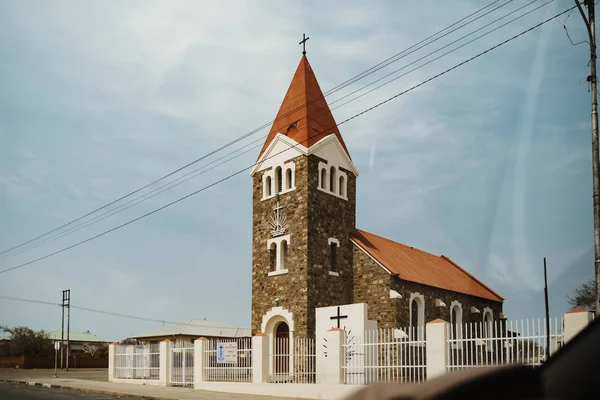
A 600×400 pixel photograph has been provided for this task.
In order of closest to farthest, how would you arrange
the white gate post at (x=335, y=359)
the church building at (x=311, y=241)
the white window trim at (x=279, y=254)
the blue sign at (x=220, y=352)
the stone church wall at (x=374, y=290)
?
the white gate post at (x=335, y=359) < the blue sign at (x=220, y=352) < the church building at (x=311, y=241) < the stone church wall at (x=374, y=290) < the white window trim at (x=279, y=254)

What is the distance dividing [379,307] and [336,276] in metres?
2.76

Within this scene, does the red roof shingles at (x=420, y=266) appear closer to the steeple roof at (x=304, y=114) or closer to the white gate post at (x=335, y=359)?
the steeple roof at (x=304, y=114)

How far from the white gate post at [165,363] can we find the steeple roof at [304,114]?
1197cm

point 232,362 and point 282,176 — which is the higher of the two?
point 282,176

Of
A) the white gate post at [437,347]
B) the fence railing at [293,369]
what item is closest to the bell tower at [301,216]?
the fence railing at [293,369]

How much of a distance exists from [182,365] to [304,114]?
14582 mm

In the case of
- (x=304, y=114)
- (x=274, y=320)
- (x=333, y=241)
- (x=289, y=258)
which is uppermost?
(x=304, y=114)

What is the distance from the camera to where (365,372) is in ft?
65.8

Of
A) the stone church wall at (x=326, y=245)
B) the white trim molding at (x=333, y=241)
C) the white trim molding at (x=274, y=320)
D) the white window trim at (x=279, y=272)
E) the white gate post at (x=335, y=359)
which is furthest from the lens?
the white trim molding at (x=333, y=241)

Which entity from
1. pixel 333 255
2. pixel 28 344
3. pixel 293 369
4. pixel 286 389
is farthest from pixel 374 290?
pixel 28 344

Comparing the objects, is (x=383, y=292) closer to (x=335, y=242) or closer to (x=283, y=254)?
(x=335, y=242)

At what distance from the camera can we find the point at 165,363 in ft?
89.6

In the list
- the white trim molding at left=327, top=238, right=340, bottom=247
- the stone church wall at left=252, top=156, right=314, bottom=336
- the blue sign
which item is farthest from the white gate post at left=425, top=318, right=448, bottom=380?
the white trim molding at left=327, top=238, right=340, bottom=247

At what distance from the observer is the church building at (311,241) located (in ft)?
101
